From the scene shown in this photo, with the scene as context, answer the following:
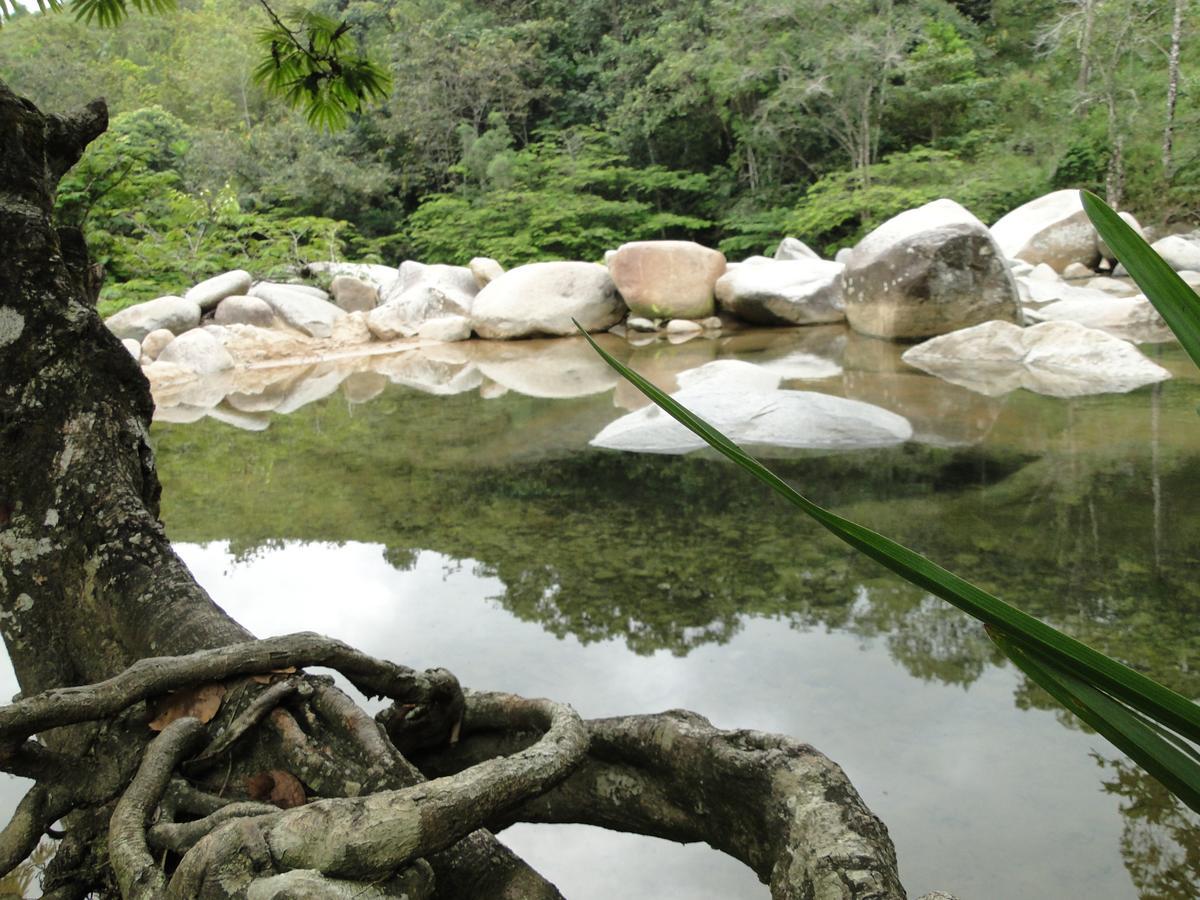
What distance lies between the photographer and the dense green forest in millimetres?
13977

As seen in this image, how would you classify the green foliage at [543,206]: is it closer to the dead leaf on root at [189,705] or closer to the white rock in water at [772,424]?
the white rock in water at [772,424]

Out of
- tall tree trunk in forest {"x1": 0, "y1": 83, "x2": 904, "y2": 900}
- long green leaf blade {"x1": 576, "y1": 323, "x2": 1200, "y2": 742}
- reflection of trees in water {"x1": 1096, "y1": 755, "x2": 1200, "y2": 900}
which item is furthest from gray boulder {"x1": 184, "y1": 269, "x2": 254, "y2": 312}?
long green leaf blade {"x1": 576, "y1": 323, "x2": 1200, "y2": 742}

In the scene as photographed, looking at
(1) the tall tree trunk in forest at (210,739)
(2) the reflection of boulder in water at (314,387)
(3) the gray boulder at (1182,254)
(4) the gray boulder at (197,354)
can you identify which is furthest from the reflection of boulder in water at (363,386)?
(3) the gray boulder at (1182,254)

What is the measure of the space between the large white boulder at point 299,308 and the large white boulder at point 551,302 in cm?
195

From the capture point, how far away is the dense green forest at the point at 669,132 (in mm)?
13977

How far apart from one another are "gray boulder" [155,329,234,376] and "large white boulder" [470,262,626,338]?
2.79 metres

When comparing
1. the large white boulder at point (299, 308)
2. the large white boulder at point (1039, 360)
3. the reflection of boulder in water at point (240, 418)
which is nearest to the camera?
the large white boulder at point (1039, 360)

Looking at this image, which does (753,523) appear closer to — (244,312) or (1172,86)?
(244,312)

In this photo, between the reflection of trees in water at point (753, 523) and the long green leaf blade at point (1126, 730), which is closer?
the long green leaf blade at point (1126, 730)

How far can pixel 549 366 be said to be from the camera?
840 cm

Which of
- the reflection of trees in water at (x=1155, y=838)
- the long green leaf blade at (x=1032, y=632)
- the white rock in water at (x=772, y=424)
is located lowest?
the white rock in water at (x=772, y=424)

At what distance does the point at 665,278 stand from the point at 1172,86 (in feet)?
25.3

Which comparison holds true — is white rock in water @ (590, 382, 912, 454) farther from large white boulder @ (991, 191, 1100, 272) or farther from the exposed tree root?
large white boulder @ (991, 191, 1100, 272)

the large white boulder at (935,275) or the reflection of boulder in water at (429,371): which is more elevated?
the large white boulder at (935,275)
